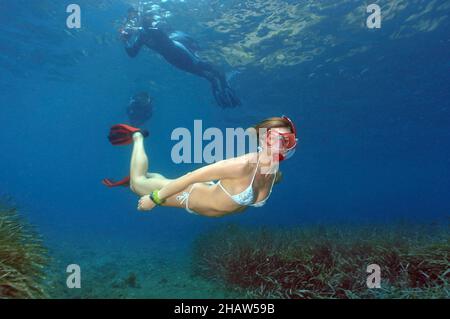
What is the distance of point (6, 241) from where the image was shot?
16.5ft

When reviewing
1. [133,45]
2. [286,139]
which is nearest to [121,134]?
[286,139]

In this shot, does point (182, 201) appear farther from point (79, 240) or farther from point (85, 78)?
point (85, 78)

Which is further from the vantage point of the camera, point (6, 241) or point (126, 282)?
point (126, 282)

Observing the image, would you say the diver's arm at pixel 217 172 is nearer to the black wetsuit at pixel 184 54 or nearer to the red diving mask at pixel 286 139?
the red diving mask at pixel 286 139

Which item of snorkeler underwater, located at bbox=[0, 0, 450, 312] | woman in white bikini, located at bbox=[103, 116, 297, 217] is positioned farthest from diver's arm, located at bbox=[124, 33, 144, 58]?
woman in white bikini, located at bbox=[103, 116, 297, 217]

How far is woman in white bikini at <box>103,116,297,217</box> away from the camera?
4.41 metres

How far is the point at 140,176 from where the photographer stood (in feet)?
19.6

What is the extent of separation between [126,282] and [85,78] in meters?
26.0

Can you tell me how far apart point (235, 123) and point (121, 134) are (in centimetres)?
2875

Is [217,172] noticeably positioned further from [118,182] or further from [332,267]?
[332,267]

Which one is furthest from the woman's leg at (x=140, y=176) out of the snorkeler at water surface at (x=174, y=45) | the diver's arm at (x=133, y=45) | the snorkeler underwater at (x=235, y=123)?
the diver's arm at (x=133, y=45)
